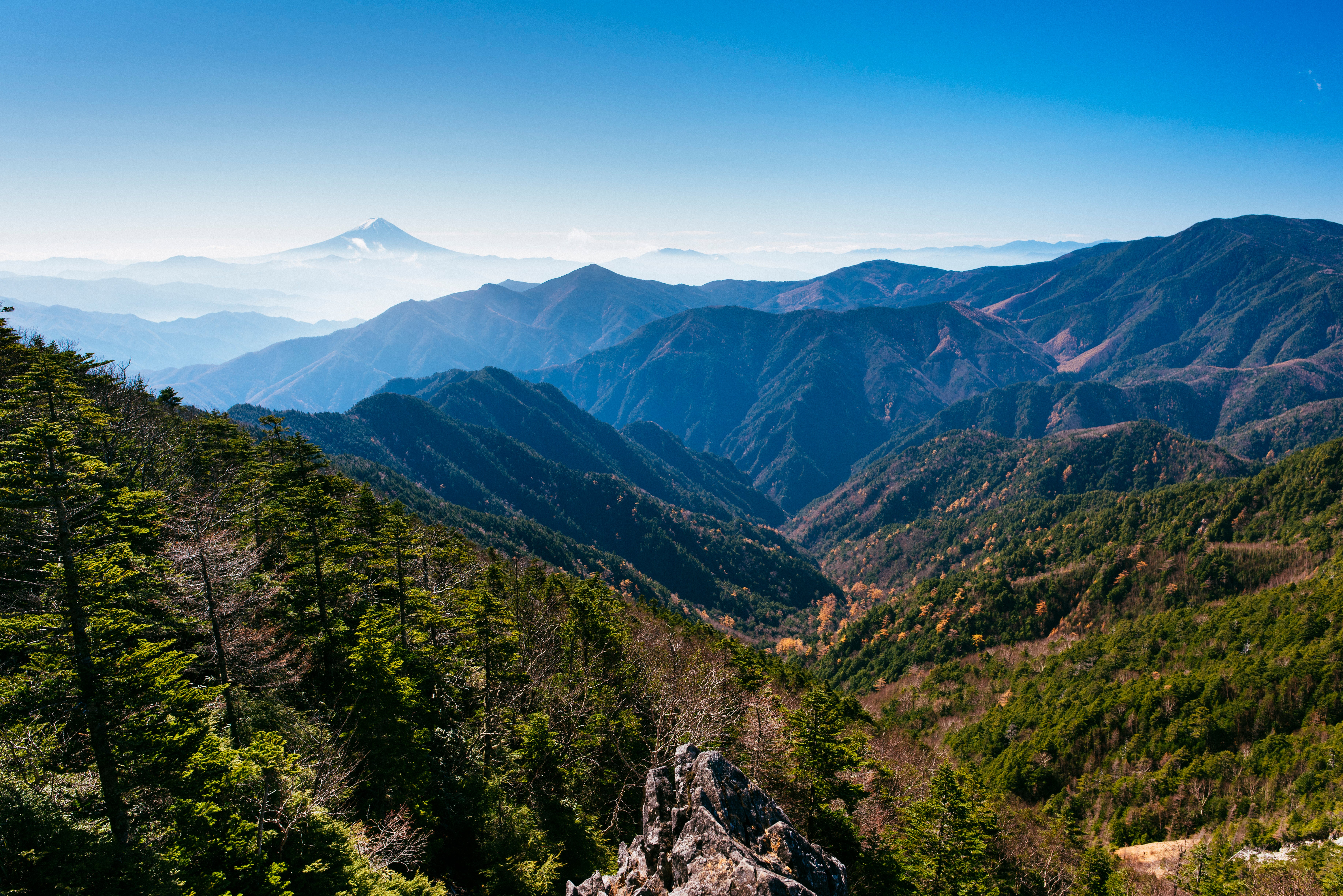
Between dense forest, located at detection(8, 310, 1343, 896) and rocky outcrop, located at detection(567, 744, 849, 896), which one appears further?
rocky outcrop, located at detection(567, 744, 849, 896)

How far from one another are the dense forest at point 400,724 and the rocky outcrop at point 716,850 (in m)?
6.39

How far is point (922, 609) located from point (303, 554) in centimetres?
18511

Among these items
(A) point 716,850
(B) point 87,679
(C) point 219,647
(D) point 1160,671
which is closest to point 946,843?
(A) point 716,850

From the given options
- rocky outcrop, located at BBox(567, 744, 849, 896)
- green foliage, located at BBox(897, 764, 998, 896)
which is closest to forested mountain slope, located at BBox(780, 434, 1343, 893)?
green foliage, located at BBox(897, 764, 998, 896)

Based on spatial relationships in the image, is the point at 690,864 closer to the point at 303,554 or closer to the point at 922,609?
the point at 303,554

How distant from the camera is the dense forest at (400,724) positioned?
1672 centimetres

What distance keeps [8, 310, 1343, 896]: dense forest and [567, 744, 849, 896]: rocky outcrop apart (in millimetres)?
6389

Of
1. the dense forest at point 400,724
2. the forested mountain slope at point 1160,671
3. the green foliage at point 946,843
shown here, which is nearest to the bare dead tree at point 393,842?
the dense forest at point 400,724

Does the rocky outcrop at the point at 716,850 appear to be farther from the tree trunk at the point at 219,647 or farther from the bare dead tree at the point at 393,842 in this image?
the tree trunk at the point at 219,647

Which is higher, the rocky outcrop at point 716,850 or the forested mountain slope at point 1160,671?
the rocky outcrop at point 716,850

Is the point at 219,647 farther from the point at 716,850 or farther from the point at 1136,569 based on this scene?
the point at 1136,569

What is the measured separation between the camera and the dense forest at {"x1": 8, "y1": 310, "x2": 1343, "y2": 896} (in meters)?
16.7

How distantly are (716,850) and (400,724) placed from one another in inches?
641

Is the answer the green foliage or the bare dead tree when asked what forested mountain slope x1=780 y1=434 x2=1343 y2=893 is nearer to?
the green foliage
